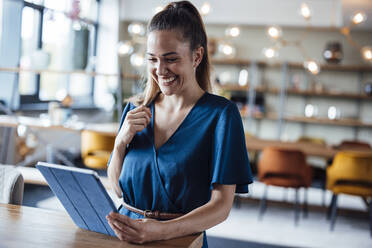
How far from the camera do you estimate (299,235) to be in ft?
14.9

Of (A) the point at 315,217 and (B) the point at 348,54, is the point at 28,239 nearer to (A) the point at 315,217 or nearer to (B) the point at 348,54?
(A) the point at 315,217

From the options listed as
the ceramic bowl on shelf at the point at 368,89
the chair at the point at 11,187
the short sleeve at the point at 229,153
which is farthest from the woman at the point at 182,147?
the ceramic bowl on shelf at the point at 368,89

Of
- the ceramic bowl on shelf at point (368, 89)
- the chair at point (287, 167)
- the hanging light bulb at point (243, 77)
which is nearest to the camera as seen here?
the chair at point (287, 167)

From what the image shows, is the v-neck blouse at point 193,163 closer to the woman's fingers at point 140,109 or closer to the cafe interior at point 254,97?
the woman's fingers at point 140,109

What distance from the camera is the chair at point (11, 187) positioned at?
1.70 meters

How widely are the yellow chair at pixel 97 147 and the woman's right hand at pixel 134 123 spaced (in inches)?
142

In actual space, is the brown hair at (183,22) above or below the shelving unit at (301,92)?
above

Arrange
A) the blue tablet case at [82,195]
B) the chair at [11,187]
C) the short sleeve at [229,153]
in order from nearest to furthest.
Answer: the blue tablet case at [82,195] → the short sleeve at [229,153] → the chair at [11,187]

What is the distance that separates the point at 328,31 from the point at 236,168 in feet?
25.3

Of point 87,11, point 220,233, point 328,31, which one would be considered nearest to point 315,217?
point 220,233

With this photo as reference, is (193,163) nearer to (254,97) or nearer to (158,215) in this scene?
(158,215)

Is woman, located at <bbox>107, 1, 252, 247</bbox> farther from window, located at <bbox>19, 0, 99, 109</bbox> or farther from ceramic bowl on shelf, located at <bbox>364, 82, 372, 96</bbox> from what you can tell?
ceramic bowl on shelf, located at <bbox>364, 82, 372, 96</bbox>

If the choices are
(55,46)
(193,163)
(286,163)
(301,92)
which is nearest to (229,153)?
(193,163)

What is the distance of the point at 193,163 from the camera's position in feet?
4.54
